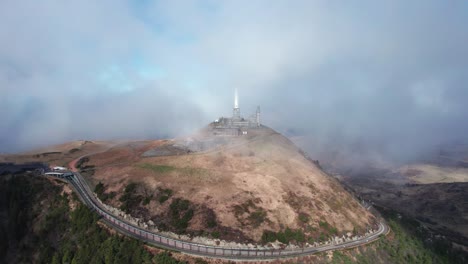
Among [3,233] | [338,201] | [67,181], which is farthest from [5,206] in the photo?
[338,201]

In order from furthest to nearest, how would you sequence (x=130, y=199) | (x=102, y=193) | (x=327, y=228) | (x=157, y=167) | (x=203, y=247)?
(x=157, y=167), (x=102, y=193), (x=130, y=199), (x=327, y=228), (x=203, y=247)

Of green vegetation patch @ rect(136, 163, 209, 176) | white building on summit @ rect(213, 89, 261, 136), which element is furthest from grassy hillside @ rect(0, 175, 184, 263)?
white building on summit @ rect(213, 89, 261, 136)

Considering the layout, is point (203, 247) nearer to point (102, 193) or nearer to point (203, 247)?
point (203, 247)

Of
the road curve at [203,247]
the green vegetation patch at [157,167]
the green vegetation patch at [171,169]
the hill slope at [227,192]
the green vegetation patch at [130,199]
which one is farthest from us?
the green vegetation patch at [157,167]

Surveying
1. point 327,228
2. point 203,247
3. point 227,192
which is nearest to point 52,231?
point 203,247

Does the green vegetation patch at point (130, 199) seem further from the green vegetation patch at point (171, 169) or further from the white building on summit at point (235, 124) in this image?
the white building on summit at point (235, 124)

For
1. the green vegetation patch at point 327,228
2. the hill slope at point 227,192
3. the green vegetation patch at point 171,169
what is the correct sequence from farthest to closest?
the green vegetation patch at point 171,169
the green vegetation patch at point 327,228
the hill slope at point 227,192

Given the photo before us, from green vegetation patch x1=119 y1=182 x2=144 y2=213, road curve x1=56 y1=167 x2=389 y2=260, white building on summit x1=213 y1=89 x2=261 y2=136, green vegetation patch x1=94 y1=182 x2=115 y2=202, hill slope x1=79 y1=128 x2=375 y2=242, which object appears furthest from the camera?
white building on summit x1=213 y1=89 x2=261 y2=136

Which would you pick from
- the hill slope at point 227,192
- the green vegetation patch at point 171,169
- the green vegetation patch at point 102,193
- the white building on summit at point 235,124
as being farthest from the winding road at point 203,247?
the white building on summit at point 235,124

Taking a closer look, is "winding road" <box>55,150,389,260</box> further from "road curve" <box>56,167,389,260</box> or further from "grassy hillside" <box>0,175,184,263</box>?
"grassy hillside" <box>0,175,184,263</box>
